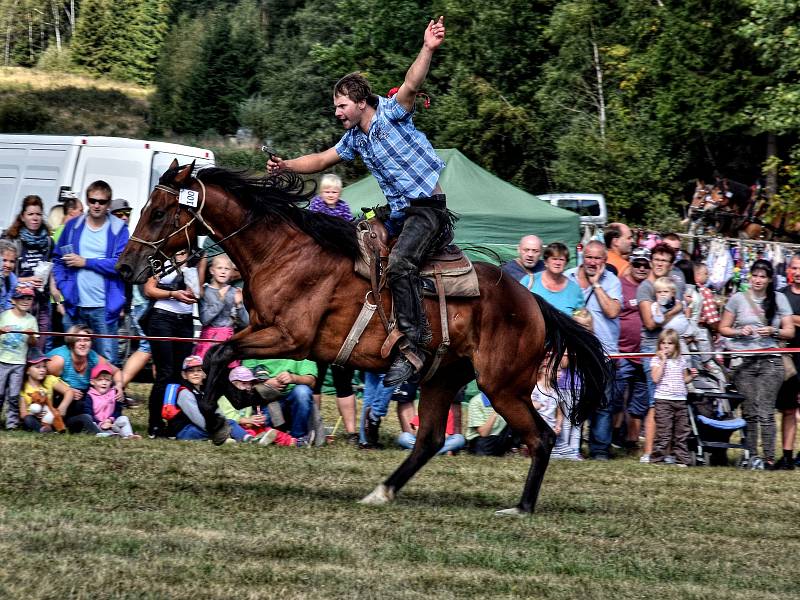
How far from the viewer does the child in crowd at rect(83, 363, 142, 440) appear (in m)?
11.1

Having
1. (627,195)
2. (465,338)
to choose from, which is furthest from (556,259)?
(627,195)

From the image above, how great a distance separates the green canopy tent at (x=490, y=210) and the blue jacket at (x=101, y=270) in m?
5.91

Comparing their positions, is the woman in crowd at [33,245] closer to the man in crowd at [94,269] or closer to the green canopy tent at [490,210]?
the man in crowd at [94,269]

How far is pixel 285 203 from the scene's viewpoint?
8055 mm

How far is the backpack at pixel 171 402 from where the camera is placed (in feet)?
36.7

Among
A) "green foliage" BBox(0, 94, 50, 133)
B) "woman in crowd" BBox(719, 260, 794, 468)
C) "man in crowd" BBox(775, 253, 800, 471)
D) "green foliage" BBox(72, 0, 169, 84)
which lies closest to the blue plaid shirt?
"woman in crowd" BBox(719, 260, 794, 468)

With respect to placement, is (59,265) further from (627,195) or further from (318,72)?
(318,72)

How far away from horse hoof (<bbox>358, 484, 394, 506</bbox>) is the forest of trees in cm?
2094

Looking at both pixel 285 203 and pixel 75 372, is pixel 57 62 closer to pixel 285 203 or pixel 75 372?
pixel 75 372

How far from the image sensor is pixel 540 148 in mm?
36188

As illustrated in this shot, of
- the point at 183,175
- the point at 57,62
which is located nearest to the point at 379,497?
the point at 183,175

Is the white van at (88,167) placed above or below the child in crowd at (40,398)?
above

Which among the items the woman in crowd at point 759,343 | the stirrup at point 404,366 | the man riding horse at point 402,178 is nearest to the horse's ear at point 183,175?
the man riding horse at point 402,178

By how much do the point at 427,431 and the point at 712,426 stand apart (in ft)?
15.0
